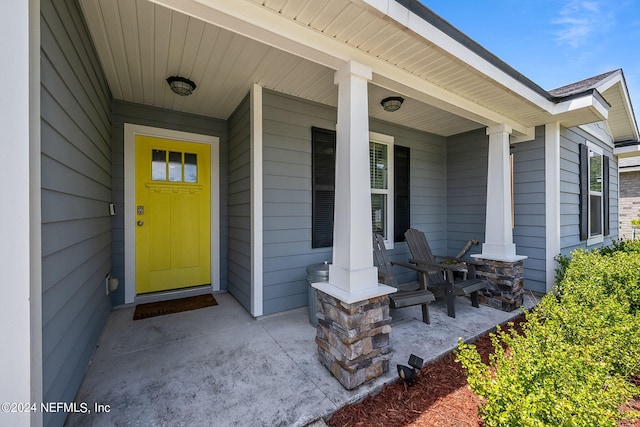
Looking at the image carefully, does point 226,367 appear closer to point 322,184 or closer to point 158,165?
point 322,184

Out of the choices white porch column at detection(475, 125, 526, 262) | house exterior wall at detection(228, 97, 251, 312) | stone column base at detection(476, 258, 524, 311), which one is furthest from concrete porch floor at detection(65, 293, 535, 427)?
white porch column at detection(475, 125, 526, 262)

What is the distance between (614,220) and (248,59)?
8496mm

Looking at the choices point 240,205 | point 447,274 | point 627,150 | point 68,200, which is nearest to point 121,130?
point 240,205

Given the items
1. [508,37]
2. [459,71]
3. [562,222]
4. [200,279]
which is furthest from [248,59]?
[562,222]

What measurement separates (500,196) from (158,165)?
453cm

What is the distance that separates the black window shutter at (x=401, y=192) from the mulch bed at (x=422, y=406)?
236 cm

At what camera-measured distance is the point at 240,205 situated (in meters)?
3.33

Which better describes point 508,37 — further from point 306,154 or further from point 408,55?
point 306,154

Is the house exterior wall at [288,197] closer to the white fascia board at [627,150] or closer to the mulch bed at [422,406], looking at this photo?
the mulch bed at [422,406]

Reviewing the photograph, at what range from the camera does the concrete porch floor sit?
63.1 inches

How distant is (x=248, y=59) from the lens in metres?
2.44

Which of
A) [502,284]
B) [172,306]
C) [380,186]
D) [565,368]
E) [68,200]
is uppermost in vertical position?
[380,186]

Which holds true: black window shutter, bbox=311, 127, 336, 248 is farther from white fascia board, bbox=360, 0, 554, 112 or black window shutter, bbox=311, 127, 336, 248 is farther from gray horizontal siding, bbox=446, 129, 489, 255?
gray horizontal siding, bbox=446, 129, 489, 255

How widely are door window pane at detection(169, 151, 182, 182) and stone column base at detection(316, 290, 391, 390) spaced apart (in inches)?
111
